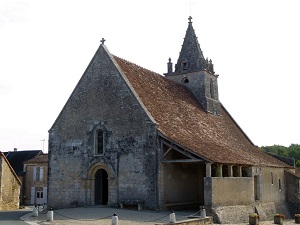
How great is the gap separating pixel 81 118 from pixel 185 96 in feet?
27.9

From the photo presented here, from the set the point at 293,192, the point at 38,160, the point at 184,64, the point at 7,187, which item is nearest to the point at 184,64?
the point at 184,64

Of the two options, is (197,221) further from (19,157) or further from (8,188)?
(19,157)

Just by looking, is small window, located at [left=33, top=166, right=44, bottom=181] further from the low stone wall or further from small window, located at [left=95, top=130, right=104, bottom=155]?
the low stone wall

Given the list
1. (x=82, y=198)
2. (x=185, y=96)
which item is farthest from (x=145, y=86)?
(x=82, y=198)

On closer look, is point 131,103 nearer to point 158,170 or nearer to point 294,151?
point 158,170

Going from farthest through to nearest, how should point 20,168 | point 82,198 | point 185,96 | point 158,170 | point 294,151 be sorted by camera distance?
1. point 294,151
2. point 20,168
3. point 185,96
4. point 82,198
5. point 158,170

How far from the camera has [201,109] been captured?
100ft

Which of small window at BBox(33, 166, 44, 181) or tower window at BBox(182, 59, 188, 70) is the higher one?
tower window at BBox(182, 59, 188, 70)

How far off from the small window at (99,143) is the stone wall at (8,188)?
29.1 feet

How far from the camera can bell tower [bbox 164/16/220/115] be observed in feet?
104

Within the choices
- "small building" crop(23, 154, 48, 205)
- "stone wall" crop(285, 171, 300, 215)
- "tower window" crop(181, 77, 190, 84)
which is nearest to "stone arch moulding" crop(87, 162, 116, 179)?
"tower window" crop(181, 77, 190, 84)

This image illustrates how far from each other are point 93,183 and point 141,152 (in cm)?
397

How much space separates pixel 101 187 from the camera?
971 inches

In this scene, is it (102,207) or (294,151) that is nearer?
(102,207)
